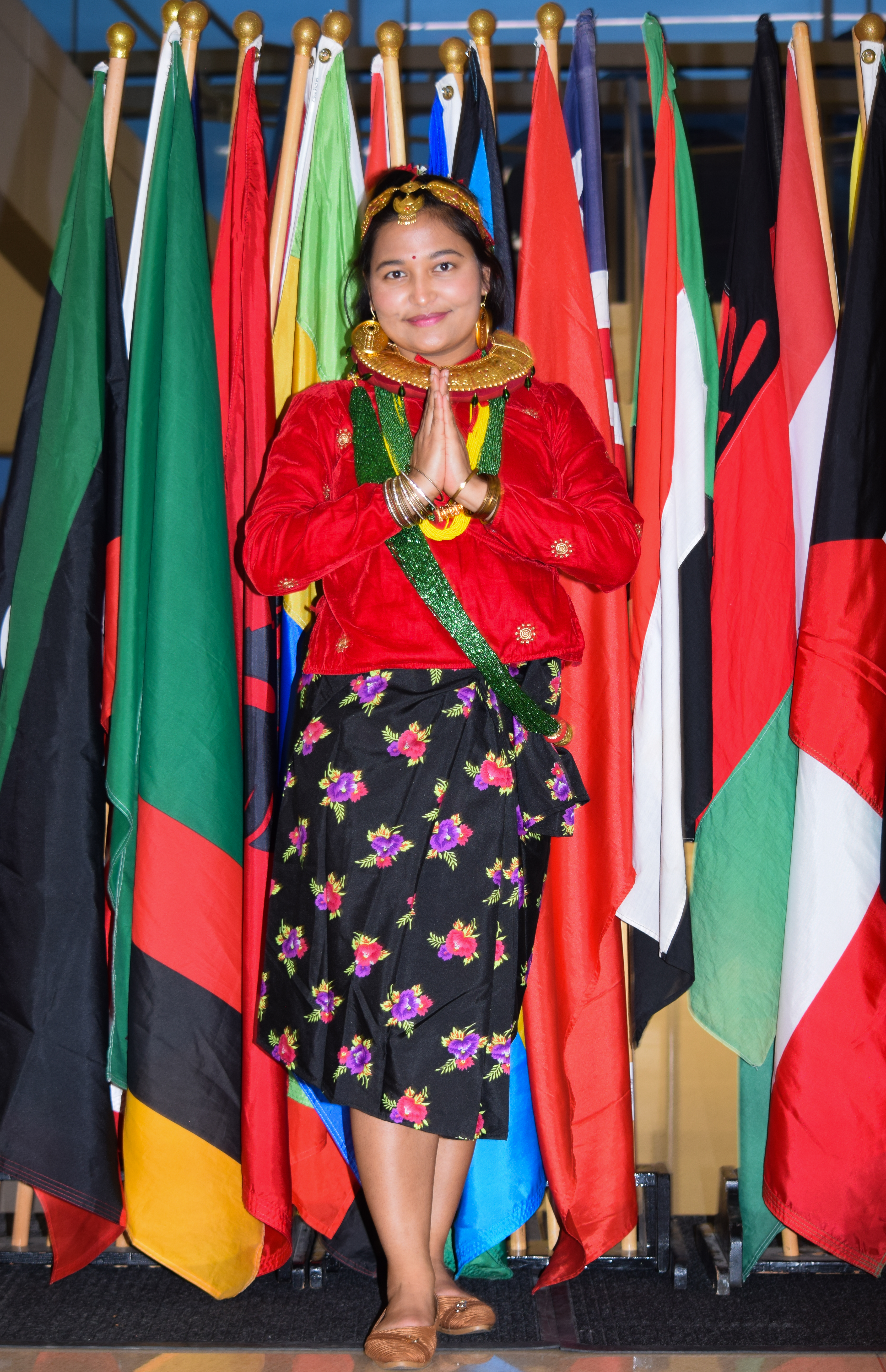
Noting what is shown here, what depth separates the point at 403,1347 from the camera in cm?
146

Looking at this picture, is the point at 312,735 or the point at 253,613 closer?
the point at 312,735

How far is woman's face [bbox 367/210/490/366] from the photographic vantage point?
1.63 m

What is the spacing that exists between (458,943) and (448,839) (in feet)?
0.42

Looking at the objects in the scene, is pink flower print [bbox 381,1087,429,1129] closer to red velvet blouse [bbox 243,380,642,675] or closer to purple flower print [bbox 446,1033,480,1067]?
purple flower print [bbox 446,1033,480,1067]

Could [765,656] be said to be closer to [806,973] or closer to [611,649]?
[611,649]

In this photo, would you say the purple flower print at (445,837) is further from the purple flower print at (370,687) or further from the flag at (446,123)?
the flag at (446,123)

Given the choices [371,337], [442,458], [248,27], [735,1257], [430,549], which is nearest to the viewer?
[442,458]

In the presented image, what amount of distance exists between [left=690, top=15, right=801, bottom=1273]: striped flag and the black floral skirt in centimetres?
36

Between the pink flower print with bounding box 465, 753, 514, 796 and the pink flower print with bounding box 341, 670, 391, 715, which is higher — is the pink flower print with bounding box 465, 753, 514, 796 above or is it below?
below

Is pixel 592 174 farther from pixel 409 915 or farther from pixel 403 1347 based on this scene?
pixel 403 1347

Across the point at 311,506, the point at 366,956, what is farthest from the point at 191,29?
the point at 366,956

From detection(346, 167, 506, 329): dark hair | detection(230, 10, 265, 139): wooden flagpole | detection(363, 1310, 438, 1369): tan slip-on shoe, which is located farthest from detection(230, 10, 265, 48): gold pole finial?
detection(363, 1310, 438, 1369): tan slip-on shoe

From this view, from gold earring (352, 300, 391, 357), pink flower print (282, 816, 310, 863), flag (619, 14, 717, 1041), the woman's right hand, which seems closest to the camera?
the woman's right hand

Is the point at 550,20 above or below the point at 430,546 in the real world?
above
